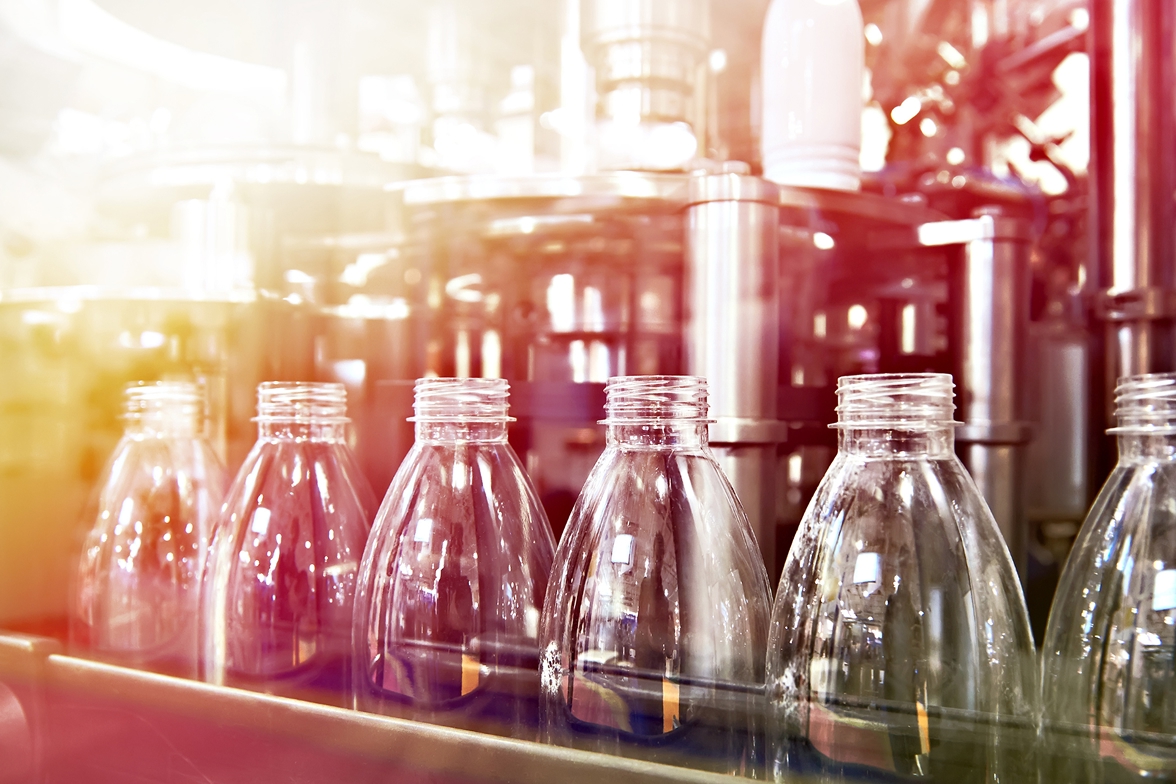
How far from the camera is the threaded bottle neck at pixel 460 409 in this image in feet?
1.31

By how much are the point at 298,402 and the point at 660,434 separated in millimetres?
202

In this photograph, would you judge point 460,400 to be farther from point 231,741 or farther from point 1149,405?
point 1149,405

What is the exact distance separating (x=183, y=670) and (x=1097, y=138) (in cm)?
56

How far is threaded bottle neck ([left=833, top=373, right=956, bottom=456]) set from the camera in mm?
321

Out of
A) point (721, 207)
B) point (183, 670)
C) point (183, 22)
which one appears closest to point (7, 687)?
point (183, 670)

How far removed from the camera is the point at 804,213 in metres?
0.43

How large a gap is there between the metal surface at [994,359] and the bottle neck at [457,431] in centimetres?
23

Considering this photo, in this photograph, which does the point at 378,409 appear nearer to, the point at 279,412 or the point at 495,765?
the point at 279,412

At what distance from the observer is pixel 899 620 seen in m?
0.31

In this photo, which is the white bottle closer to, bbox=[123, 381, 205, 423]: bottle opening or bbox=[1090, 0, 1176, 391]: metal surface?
bbox=[1090, 0, 1176, 391]: metal surface

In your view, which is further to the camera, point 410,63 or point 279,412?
point 410,63

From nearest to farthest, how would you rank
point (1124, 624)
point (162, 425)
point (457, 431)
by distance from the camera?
point (1124, 624), point (457, 431), point (162, 425)

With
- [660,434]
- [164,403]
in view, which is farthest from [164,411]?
[660,434]

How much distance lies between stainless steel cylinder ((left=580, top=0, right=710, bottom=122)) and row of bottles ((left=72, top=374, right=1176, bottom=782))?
0.65 feet
